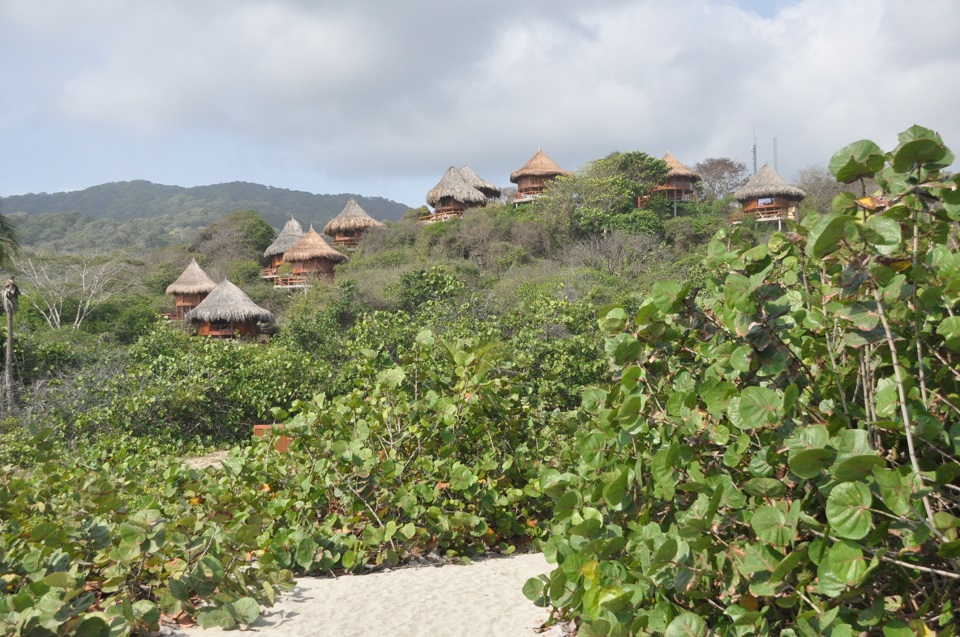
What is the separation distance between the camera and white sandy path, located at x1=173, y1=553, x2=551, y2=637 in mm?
3008

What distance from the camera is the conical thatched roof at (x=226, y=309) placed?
23.5 meters

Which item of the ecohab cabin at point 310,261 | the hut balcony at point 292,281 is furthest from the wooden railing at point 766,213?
the hut balcony at point 292,281

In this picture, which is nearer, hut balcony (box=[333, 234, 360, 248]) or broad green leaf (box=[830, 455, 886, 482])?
broad green leaf (box=[830, 455, 886, 482])

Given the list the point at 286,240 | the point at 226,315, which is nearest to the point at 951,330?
the point at 226,315

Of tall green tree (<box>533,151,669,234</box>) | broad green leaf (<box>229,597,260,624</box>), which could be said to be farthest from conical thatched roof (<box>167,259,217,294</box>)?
broad green leaf (<box>229,597,260,624</box>)

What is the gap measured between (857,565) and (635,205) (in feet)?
107

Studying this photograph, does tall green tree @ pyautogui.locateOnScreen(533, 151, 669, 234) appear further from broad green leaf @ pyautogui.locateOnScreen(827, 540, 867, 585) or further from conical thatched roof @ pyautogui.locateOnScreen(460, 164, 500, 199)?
broad green leaf @ pyautogui.locateOnScreen(827, 540, 867, 585)

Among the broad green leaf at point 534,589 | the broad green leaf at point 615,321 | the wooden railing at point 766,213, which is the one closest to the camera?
the broad green leaf at point 615,321

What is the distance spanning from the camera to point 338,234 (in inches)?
1506

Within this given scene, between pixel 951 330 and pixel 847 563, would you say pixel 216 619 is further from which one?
pixel 951 330

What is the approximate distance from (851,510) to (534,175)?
1435 inches

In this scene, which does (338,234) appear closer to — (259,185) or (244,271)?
(244,271)

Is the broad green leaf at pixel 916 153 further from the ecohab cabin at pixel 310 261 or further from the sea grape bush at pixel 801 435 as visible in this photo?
the ecohab cabin at pixel 310 261

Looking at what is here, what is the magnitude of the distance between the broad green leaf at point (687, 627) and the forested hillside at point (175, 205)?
94.4m
